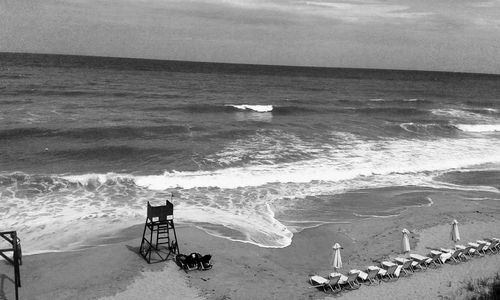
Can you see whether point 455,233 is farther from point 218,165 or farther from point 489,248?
point 218,165

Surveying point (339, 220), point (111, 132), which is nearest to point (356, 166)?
point (339, 220)

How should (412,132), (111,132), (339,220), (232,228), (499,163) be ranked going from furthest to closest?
1. (412,132)
2. (111,132)
3. (499,163)
4. (339,220)
5. (232,228)

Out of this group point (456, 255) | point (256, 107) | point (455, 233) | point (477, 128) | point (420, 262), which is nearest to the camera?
point (420, 262)

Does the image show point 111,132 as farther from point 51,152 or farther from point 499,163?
point 499,163

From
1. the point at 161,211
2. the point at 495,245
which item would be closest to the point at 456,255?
the point at 495,245

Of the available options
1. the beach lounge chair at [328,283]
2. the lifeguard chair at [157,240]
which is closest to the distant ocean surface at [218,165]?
the lifeguard chair at [157,240]
